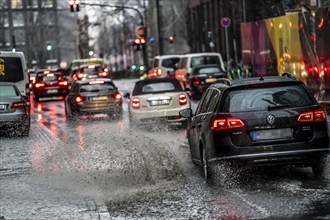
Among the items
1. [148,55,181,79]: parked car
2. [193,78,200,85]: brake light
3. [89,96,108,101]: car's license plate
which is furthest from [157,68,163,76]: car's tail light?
[89,96,108,101]: car's license plate

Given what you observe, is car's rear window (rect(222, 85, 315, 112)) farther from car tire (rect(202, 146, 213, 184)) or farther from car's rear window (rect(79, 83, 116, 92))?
car's rear window (rect(79, 83, 116, 92))

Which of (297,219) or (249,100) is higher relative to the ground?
(249,100)

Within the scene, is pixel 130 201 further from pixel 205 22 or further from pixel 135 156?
pixel 205 22

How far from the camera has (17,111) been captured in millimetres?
23781

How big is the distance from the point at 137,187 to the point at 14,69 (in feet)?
67.6

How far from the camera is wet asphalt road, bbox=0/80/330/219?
1011cm

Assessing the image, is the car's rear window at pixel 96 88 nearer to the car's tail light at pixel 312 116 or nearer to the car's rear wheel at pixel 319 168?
the car's rear wheel at pixel 319 168

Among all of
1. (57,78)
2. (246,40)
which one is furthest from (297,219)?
(57,78)

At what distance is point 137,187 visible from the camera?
12375 millimetres

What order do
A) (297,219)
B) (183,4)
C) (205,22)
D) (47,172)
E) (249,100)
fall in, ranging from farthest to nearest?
(183,4) → (205,22) → (47,172) → (249,100) → (297,219)

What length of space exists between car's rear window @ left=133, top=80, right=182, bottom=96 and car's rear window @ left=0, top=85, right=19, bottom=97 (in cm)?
330

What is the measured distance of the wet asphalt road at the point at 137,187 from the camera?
10.1 metres

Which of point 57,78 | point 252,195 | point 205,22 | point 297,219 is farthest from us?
point 205,22

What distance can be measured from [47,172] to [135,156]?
4.86 ft
